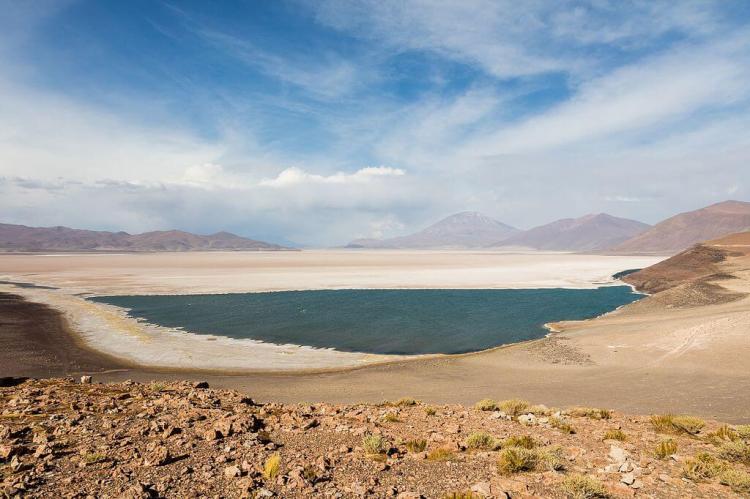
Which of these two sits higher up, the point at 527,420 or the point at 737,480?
the point at 737,480

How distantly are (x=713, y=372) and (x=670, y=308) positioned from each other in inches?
964

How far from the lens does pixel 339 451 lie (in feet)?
29.1

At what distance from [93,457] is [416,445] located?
657 centimetres

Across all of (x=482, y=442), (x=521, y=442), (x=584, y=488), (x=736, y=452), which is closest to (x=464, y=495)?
(x=584, y=488)

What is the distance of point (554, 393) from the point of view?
1850 cm

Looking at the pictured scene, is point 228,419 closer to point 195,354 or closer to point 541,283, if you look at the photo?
point 195,354

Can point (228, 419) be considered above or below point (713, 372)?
above

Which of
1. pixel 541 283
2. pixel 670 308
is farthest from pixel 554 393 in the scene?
pixel 541 283

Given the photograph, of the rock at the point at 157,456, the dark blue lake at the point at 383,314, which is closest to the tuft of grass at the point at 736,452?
the rock at the point at 157,456

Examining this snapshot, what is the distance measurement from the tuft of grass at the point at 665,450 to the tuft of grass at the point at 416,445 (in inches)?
204

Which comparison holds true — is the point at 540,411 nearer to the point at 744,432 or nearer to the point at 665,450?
the point at 665,450

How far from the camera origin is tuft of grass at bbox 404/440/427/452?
9.35 m

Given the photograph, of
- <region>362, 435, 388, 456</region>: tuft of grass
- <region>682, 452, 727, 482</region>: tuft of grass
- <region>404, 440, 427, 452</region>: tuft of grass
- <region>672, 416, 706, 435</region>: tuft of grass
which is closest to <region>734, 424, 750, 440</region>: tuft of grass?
<region>672, 416, 706, 435</region>: tuft of grass

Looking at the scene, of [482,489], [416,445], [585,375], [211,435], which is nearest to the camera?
[482,489]
